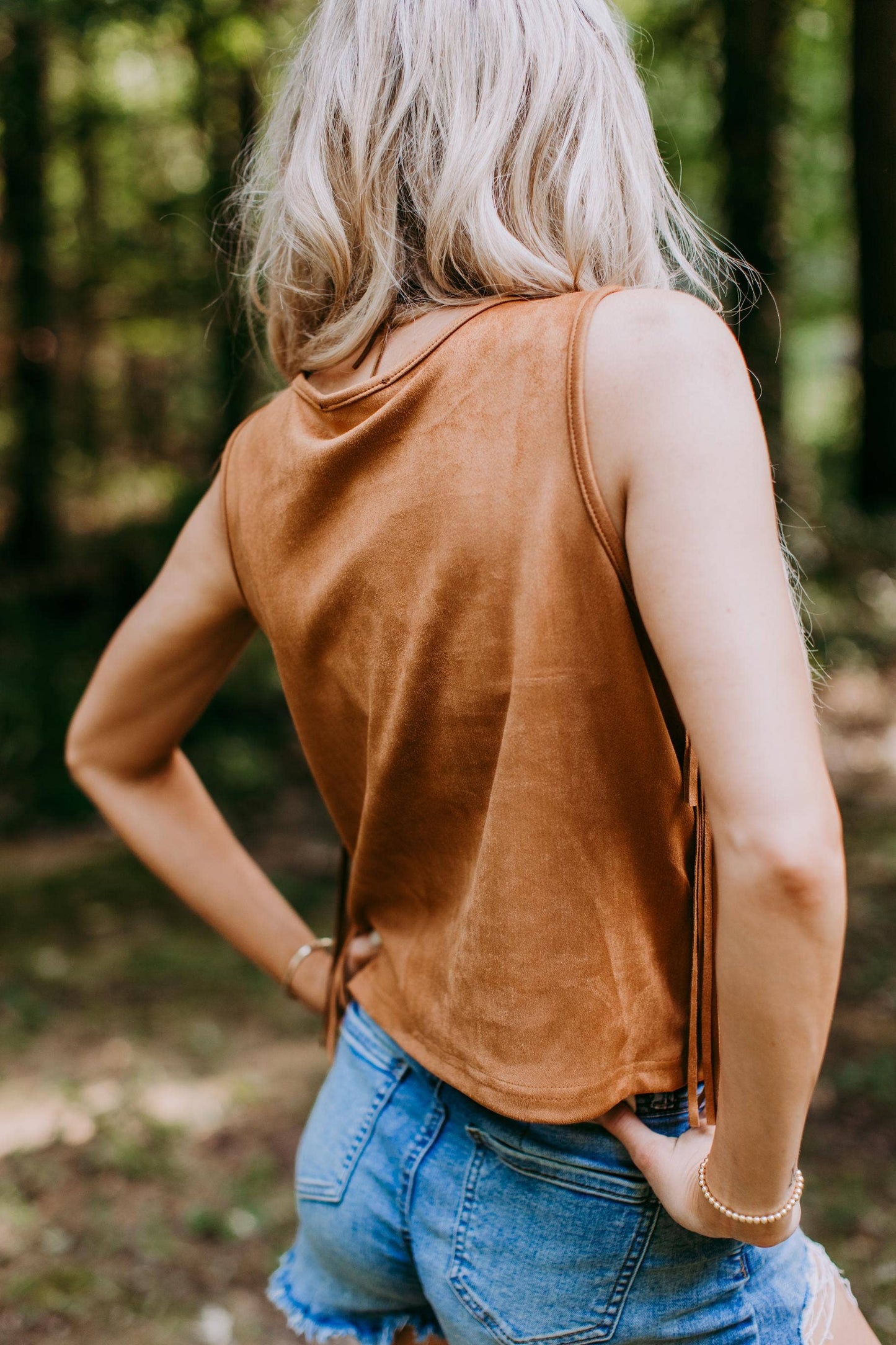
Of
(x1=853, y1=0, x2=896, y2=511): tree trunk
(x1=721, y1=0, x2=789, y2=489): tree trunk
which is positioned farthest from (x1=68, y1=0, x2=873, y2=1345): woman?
(x1=853, y1=0, x2=896, y2=511): tree trunk

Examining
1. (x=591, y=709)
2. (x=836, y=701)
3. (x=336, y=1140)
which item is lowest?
(x=836, y=701)

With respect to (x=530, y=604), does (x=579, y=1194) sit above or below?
below

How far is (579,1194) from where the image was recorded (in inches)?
43.9

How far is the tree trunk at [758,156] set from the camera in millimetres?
6039

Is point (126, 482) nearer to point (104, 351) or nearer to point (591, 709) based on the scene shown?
point (104, 351)

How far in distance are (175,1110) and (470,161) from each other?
3.35m

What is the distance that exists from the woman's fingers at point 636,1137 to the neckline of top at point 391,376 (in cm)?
76

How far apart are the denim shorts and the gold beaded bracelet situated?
97 millimetres

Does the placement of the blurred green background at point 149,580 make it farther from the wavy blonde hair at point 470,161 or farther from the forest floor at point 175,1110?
the wavy blonde hair at point 470,161

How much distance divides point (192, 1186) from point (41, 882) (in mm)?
2703

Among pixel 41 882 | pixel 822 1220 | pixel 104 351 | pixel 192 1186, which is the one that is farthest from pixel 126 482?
pixel 822 1220

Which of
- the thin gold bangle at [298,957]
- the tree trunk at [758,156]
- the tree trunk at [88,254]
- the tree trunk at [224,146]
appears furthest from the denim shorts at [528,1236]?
the tree trunk at [758,156]

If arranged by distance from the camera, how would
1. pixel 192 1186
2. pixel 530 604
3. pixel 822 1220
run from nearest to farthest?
pixel 530 604 → pixel 822 1220 → pixel 192 1186

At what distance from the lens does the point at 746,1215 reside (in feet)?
3.23
